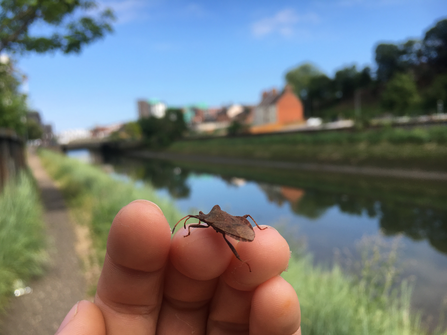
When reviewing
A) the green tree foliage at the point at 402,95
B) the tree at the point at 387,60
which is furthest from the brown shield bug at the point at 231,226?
the tree at the point at 387,60

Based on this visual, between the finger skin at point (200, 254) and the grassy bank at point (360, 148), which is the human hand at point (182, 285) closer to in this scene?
the finger skin at point (200, 254)

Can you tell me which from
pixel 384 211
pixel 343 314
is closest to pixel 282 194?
pixel 384 211

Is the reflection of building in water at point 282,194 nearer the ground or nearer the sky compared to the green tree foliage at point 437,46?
nearer the ground

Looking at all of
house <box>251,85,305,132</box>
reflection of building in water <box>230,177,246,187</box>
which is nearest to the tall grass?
reflection of building in water <box>230,177,246,187</box>

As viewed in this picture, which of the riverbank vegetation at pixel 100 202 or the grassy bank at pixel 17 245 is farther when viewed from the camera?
the riverbank vegetation at pixel 100 202

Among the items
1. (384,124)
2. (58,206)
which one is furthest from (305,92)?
(58,206)

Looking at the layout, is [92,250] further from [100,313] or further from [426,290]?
[426,290]

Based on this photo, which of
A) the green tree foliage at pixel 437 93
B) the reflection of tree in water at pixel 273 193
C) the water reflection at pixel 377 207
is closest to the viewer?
the water reflection at pixel 377 207
